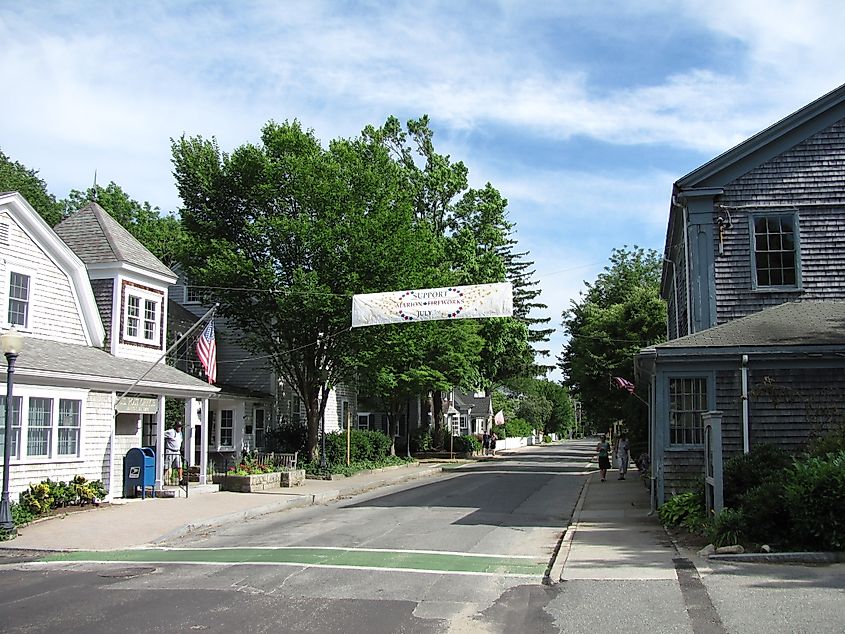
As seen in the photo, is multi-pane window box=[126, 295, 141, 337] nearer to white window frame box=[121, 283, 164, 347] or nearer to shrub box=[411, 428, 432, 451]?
white window frame box=[121, 283, 164, 347]

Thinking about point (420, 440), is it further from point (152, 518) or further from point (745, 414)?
point (745, 414)

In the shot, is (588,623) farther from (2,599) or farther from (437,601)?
(2,599)

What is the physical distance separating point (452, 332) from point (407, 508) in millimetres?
18675

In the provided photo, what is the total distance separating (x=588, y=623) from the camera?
8227mm

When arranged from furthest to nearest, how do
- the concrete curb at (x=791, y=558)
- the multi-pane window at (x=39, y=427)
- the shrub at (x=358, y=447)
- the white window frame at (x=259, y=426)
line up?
the white window frame at (x=259, y=426) → the shrub at (x=358, y=447) → the multi-pane window at (x=39, y=427) → the concrete curb at (x=791, y=558)

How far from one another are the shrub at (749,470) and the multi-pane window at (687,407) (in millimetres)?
2732

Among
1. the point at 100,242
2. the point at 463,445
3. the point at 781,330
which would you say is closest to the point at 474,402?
the point at 463,445

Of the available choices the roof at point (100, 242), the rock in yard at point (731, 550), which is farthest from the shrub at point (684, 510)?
the roof at point (100, 242)

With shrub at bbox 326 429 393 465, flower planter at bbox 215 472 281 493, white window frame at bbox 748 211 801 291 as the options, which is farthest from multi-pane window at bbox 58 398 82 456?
white window frame at bbox 748 211 801 291

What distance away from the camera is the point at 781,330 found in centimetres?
1684

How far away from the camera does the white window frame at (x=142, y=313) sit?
76.7 ft

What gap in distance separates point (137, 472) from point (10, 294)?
17.3 ft

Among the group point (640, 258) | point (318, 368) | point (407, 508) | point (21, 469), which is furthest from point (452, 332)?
point (640, 258)

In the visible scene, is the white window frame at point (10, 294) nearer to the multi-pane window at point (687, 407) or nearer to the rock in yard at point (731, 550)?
the multi-pane window at point (687, 407)
